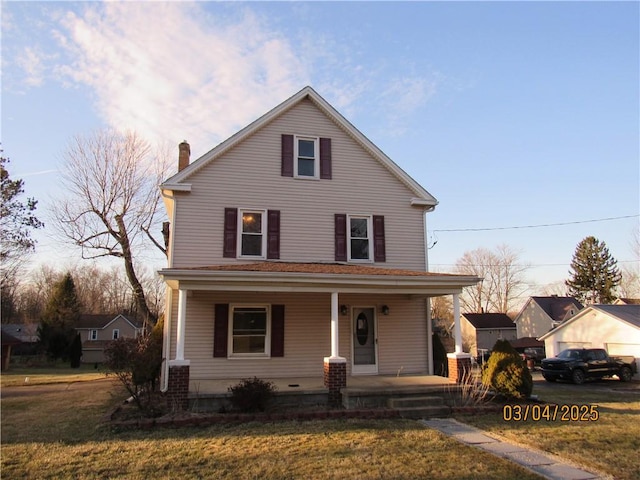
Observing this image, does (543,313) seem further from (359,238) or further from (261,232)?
(261,232)

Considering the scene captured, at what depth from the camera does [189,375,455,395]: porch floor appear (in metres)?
9.96

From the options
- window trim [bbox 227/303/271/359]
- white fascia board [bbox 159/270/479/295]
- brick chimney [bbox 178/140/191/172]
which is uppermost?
brick chimney [bbox 178/140/191/172]

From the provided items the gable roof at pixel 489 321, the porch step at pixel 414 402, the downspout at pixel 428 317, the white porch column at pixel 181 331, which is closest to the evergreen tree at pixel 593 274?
the gable roof at pixel 489 321

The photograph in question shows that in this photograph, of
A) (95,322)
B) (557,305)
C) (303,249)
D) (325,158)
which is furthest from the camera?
(95,322)

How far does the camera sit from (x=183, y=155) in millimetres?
15453

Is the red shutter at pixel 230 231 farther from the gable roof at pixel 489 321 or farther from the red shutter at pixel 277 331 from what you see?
the gable roof at pixel 489 321

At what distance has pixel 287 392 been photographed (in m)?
9.77

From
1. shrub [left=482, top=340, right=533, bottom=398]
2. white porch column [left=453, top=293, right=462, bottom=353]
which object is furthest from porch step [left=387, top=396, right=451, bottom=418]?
white porch column [left=453, top=293, right=462, bottom=353]

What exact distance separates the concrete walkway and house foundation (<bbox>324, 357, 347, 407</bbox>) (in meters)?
1.98

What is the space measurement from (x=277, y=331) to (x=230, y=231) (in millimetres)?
3108

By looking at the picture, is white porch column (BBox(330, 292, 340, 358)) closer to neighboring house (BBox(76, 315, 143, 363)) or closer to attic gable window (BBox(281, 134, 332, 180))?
attic gable window (BBox(281, 134, 332, 180))

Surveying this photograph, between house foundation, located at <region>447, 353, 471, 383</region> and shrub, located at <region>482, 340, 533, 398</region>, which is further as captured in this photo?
house foundation, located at <region>447, 353, 471, 383</region>

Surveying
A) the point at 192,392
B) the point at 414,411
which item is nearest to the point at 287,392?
the point at 192,392

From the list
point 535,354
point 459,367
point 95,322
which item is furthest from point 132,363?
point 95,322
